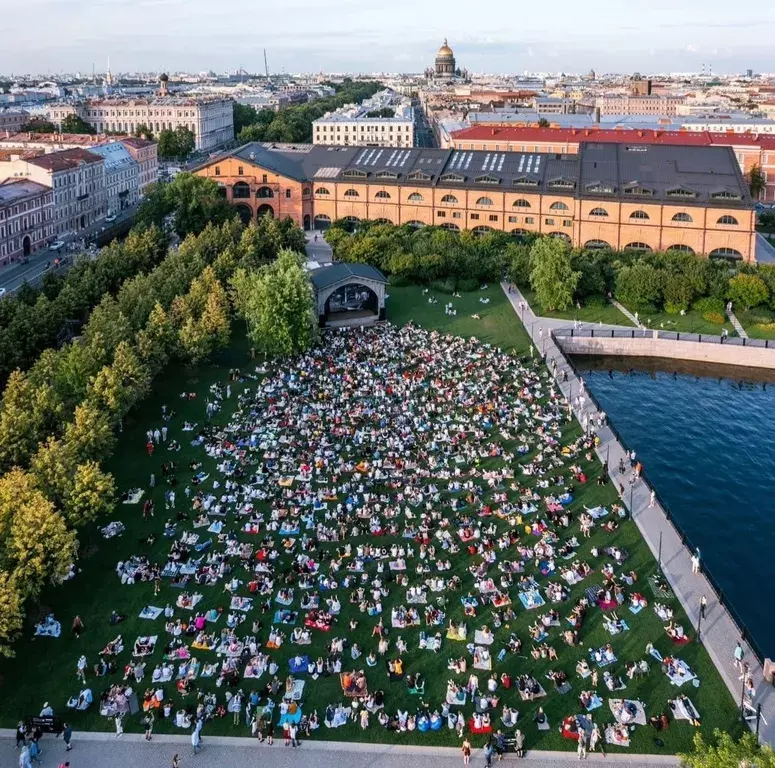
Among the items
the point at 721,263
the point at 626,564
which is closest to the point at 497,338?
the point at 721,263

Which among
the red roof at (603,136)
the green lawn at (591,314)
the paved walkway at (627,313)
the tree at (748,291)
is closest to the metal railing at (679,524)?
the paved walkway at (627,313)

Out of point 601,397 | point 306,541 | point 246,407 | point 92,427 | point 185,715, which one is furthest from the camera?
point 601,397

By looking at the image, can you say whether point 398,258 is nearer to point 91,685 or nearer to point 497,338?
point 497,338

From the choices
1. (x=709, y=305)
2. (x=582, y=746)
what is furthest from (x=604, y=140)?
(x=582, y=746)

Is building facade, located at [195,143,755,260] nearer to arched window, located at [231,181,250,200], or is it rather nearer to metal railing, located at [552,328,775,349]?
arched window, located at [231,181,250,200]

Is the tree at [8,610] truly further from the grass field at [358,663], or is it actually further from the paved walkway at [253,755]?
the paved walkway at [253,755]

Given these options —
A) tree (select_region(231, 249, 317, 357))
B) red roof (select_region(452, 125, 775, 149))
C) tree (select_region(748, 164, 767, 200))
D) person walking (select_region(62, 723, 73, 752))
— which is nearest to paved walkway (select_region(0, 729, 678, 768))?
person walking (select_region(62, 723, 73, 752))
